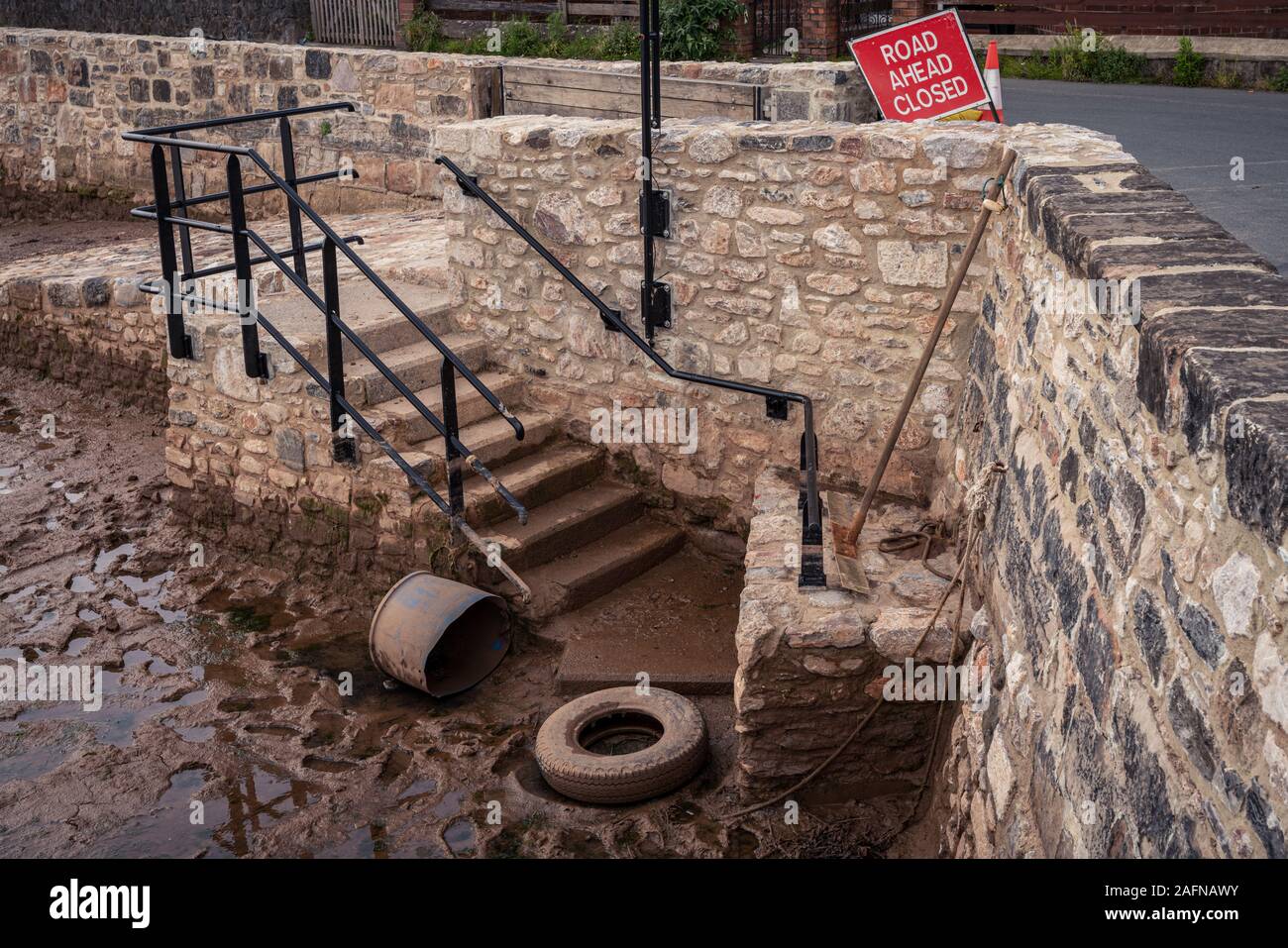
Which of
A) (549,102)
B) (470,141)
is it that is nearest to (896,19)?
(549,102)

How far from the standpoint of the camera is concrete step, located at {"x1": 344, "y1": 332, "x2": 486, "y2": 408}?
6379 millimetres

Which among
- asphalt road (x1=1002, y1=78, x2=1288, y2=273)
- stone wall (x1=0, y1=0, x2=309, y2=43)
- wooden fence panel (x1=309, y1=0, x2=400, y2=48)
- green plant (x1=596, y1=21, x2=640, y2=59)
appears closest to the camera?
asphalt road (x1=1002, y1=78, x2=1288, y2=273)

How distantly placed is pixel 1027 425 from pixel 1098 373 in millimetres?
790

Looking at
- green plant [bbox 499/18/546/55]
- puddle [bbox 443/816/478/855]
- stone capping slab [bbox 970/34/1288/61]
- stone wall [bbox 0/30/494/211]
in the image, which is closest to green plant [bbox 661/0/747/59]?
green plant [bbox 499/18/546/55]

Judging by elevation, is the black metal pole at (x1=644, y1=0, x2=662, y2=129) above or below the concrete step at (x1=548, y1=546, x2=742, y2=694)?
above

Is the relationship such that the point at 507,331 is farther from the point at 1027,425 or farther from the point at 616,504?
the point at 1027,425

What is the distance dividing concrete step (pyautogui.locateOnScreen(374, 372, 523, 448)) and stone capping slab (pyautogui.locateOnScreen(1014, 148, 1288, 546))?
10.9ft

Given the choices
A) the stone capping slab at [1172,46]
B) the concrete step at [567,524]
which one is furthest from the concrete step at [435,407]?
the stone capping slab at [1172,46]

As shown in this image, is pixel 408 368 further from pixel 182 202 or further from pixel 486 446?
pixel 182 202

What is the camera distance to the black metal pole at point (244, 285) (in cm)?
592
